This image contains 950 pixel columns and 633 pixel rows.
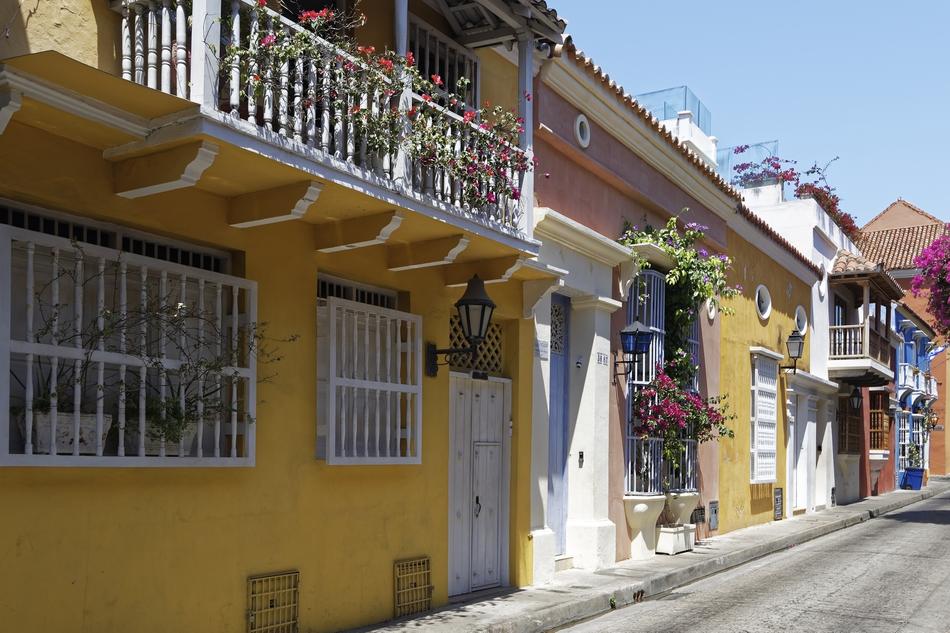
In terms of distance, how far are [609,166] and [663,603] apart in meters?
5.02

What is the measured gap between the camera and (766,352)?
18.6m

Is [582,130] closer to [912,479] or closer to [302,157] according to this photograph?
[302,157]

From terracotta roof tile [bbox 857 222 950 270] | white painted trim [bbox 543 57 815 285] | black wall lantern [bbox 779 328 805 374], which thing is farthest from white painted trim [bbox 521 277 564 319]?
terracotta roof tile [bbox 857 222 950 270]

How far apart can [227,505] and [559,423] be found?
5456 mm

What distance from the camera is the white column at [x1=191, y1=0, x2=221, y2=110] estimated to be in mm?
5641

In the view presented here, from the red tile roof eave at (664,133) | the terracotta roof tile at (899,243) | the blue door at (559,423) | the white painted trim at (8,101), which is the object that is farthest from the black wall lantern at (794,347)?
the terracotta roof tile at (899,243)

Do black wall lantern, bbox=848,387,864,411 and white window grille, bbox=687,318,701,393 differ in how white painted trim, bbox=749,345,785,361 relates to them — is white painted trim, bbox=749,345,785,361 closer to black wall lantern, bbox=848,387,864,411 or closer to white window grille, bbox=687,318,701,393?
white window grille, bbox=687,318,701,393

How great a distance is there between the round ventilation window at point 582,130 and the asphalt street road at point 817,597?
499 cm

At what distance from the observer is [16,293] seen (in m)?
5.70

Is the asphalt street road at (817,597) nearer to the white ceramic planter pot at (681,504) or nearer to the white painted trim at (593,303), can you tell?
the white ceramic planter pot at (681,504)

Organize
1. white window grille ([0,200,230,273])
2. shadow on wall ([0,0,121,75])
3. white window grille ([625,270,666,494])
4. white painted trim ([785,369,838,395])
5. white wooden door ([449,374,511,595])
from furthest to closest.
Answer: white painted trim ([785,369,838,395])
white window grille ([625,270,666,494])
white wooden door ([449,374,511,595])
white window grille ([0,200,230,273])
shadow on wall ([0,0,121,75])

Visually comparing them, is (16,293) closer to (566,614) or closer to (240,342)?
(240,342)

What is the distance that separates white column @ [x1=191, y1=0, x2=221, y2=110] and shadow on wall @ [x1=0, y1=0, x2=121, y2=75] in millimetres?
583

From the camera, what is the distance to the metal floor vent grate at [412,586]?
8469 millimetres
